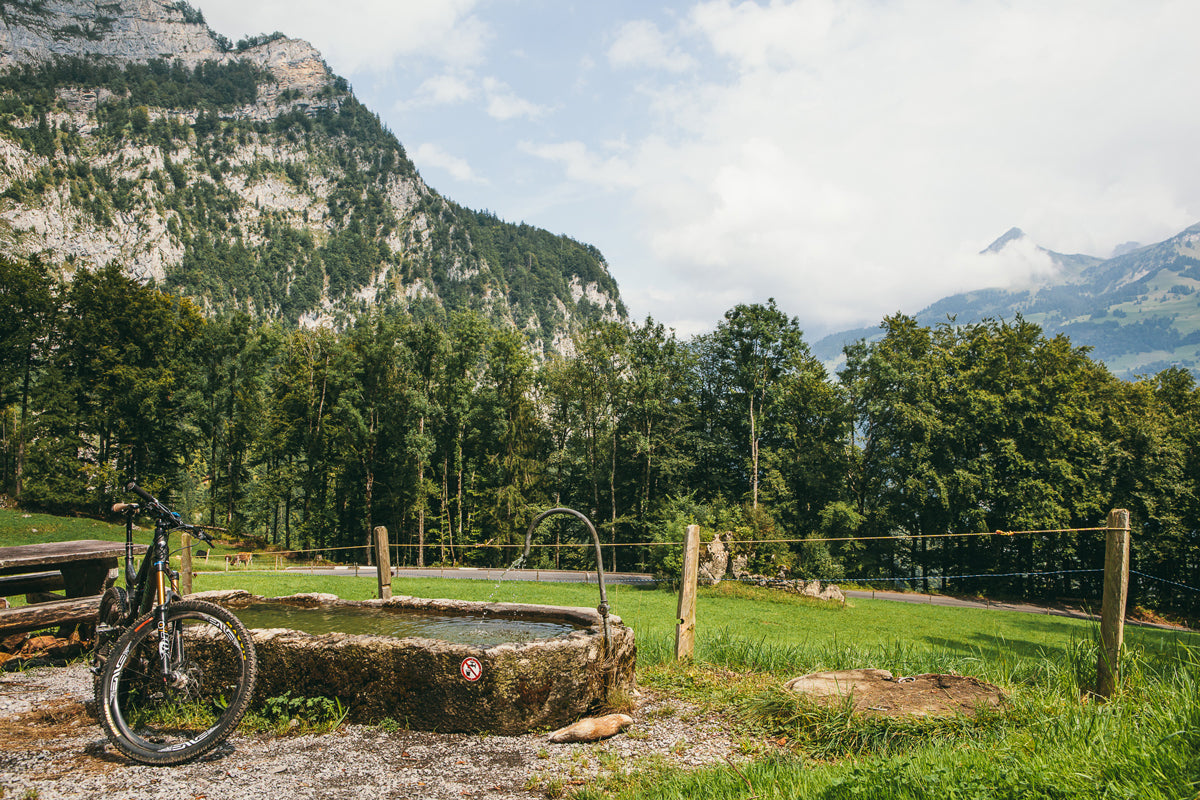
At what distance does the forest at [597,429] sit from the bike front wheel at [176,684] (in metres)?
25.4

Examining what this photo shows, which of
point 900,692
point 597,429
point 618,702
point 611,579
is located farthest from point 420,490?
point 900,692

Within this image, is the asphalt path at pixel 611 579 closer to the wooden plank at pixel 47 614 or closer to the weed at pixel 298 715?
the wooden plank at pixel 47 614

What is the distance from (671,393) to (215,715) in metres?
34.5

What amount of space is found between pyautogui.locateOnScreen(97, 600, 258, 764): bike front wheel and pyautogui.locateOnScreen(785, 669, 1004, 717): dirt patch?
4271mm

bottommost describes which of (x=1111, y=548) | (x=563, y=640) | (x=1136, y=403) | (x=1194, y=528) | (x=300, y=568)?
(x=300, y=568)

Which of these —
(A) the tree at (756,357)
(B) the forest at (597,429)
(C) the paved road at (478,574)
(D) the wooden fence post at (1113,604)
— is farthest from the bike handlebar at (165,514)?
(A) the tree at (756,357)

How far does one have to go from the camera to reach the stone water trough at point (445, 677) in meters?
4.64

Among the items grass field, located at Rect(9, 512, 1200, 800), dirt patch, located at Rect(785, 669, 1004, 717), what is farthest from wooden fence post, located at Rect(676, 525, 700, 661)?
dirt patch, located at Rect(785, 669, 1004, 717)

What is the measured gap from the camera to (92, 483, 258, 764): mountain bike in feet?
13.0

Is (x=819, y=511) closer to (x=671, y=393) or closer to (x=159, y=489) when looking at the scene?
(x=671, y=393)

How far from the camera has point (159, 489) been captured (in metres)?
34.7

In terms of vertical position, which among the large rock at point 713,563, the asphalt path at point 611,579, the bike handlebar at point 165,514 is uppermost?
the bike handlebar at point 165,514

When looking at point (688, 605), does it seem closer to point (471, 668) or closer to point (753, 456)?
point (471, 668)

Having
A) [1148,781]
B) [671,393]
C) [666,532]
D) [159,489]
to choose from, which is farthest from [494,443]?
[1148,781]
